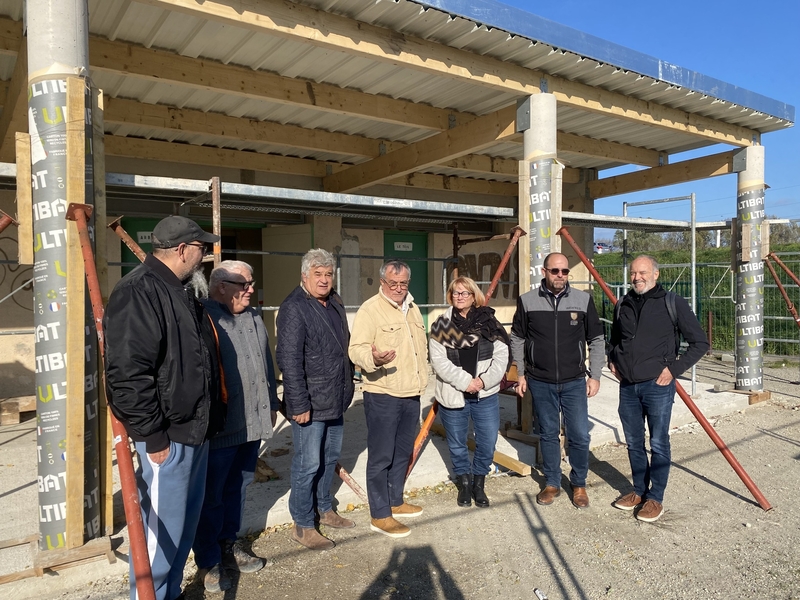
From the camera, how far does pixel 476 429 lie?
3955 mm

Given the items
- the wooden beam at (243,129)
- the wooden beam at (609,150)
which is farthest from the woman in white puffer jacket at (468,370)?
the wooden beam at (609,150)

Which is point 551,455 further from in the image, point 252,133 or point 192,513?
point 252,133

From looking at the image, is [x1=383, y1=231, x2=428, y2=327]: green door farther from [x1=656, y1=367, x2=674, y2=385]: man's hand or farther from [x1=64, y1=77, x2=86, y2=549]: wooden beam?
[x1=64, y1=77, x2=86, y2=549]: wooden beam

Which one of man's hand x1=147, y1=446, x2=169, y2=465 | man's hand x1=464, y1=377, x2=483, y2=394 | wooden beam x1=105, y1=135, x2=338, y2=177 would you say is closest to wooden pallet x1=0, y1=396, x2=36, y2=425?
wooden beam x1=105, y1=135, x2=338, y2=177

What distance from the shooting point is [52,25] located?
303 centimetres

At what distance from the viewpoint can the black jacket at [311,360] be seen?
3.18 meters

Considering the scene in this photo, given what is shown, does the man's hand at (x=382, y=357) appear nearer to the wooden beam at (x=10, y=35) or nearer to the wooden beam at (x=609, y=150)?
the wooden beam at (x=10, y=35)

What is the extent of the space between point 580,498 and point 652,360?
1.13 metres

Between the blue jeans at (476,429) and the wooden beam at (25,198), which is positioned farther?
the blue jeans at (476,429)

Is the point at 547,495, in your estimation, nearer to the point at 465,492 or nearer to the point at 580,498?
the point at 580,498

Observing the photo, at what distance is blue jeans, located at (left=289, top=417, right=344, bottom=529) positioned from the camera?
330cm

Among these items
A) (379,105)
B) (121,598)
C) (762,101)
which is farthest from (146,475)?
(762,101)

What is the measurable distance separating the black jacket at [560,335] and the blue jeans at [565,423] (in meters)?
0.07

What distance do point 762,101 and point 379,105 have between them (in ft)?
15.8
